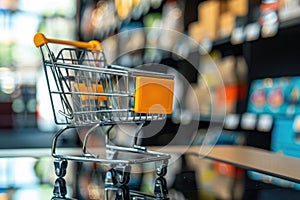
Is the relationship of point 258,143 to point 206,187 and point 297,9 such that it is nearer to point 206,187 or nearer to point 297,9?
point 297,9

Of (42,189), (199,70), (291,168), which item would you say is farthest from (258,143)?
(42,189)

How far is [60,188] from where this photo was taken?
0.81 metres

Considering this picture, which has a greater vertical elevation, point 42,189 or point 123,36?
point 123,36

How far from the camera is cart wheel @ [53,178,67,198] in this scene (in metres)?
0.76

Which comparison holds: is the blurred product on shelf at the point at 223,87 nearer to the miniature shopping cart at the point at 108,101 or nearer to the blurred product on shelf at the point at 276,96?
the blurred product on shelf at the point at 276,96

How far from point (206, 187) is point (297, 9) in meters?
0.83

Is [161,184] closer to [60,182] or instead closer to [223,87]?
[60,182]

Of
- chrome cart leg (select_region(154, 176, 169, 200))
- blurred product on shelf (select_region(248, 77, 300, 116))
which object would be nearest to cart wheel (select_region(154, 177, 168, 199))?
chrome cart leg (select_region(154, 176, 169, 200))

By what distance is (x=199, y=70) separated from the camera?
7.83ft

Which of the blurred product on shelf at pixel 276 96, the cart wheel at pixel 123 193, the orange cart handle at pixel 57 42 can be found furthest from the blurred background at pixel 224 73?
the orange cart handle at pixel 57 42

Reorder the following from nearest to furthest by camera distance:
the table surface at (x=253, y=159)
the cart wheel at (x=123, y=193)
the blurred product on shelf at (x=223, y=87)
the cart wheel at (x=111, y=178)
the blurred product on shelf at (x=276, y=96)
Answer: the cart wheel at (x=123, y=193), the cart wheel at (x=111, y=178), the table surface at (x=253, y=159), the blurred product on shelf at (x=276, y=96), the blurred product on shelf at (x=223, y=87)

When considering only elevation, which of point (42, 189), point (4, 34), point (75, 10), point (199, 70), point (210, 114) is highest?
point (75, 10)

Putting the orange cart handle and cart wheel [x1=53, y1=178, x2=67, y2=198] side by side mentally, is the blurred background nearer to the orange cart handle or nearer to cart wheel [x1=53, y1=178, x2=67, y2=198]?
cart wheel [x1=53, y1=178, x2=67, y2=198]

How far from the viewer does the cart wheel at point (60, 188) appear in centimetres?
76
